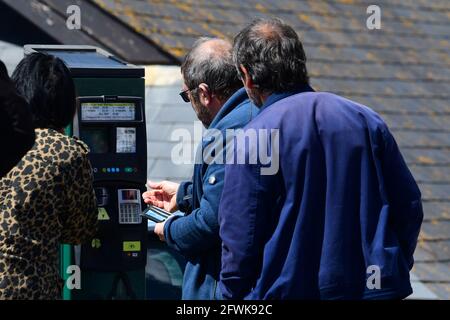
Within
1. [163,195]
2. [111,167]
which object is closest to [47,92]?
[163,195]

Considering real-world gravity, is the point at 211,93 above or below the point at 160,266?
above

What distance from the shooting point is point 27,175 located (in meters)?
4.18

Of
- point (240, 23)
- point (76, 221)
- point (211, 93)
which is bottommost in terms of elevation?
point (76, 221)

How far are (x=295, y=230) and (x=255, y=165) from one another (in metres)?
0.25

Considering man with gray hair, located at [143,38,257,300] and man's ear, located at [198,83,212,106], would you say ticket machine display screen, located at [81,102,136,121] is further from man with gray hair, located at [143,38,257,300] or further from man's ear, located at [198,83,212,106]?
man's ear, located at [198,83,212,106]

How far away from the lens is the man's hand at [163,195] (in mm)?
4801

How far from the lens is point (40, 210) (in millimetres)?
4188

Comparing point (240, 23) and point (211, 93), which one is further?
point (240, 23)

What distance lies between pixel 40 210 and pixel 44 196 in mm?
53

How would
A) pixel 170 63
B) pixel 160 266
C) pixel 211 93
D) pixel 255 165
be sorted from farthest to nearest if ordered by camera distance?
pixel 170 63, pixel 160 266, pixel 211 93, pixel 255 165

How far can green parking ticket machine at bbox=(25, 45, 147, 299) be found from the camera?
5.42m

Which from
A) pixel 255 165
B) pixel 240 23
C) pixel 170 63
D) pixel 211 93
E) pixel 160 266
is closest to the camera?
pixel 255 165

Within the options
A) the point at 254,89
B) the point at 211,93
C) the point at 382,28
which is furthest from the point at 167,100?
the point at 254,89

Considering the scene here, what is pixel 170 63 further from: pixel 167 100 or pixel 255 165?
pixel 255 165
